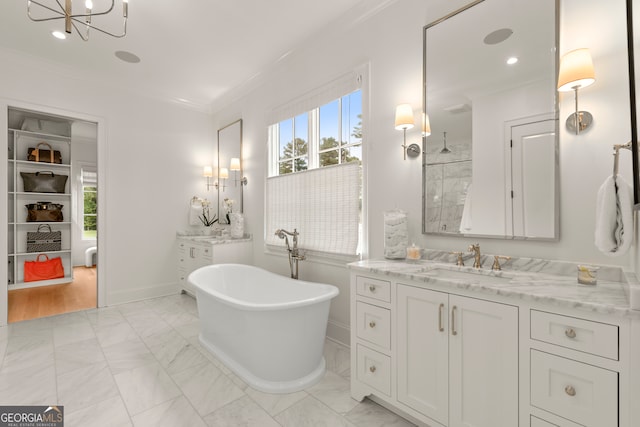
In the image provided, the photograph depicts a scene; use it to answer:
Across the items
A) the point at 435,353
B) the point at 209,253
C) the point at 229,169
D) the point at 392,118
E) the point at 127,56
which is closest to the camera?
the point at 435,353

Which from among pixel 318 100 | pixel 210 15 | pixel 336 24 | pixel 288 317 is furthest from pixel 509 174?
pixel 210 15

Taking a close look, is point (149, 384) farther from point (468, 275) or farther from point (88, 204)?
point (88, 204)

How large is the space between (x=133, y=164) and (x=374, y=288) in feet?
12.2

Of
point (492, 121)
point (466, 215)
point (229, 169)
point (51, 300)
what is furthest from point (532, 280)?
point (51, 300)

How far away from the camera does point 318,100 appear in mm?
2775

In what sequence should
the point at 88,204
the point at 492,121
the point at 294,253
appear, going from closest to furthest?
1. the point at 492,121
2. the point at 294,253
3. the point at 88,204

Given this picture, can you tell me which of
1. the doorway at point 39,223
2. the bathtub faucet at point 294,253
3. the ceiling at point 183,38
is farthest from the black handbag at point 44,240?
the bathtub faucet at point 294,253

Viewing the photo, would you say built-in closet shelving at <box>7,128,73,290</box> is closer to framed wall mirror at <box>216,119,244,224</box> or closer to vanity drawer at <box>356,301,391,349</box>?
framed wall mirror at <box>216,119,244,224</box>

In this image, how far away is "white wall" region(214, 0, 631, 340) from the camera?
1379mm

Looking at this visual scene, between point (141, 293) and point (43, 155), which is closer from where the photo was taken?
point (141, 293)

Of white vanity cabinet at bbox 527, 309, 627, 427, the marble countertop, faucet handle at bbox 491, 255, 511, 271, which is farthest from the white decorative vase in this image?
white vanity cabinet at bbox 527, 309, 627, 427

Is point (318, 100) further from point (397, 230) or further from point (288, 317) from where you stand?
point (288, 317)

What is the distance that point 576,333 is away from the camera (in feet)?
3.46

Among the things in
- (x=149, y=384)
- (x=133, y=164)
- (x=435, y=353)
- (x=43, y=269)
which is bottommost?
(x=149, y=384)
